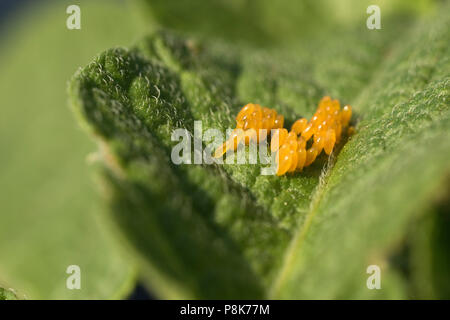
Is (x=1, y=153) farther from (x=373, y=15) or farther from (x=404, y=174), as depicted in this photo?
(x=404, y=174)

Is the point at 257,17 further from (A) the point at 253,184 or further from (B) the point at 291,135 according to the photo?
(A) the point at 253,184

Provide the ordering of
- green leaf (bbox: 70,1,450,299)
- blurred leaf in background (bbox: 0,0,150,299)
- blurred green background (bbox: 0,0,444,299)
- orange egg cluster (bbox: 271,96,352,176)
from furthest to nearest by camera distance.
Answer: blurred green background (bbox: 0,0,444,299) → blurred leaf in background (bbox: 0,0,150,299) → orange egg cluster (bbox: 271,96,352,176) → green leaf (bbox: 70,1,450,299)

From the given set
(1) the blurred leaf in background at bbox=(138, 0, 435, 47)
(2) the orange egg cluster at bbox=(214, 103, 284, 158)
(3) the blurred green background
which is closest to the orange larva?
(2) the orange egg cluster at bbox=(214, 103, 284, 158)

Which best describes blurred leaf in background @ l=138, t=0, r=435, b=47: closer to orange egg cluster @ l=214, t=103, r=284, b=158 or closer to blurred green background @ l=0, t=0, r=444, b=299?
blurred green background @ l=0, t=0, r=444, b=299

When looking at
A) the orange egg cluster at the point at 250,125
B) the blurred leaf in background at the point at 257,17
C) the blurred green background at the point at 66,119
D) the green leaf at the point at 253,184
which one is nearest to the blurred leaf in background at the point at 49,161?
the blurred green background at the point at 66,119

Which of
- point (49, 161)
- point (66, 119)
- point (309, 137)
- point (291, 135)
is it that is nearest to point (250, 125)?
point (291, 135)

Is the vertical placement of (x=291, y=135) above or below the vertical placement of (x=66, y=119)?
below
